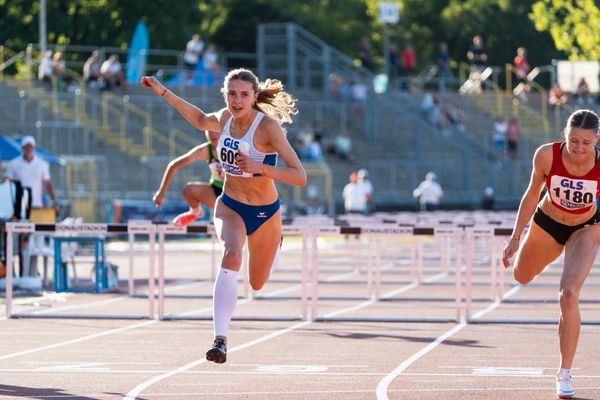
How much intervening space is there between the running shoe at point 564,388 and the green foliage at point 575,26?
46.7 metres

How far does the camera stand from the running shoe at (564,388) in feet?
30.9

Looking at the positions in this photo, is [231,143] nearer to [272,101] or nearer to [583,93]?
[272,101]

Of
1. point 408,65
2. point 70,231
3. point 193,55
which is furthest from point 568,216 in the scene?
point 408,65

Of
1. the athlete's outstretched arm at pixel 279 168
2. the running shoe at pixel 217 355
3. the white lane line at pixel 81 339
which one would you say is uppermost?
the athlete's outstretched arm at pixel 279 168

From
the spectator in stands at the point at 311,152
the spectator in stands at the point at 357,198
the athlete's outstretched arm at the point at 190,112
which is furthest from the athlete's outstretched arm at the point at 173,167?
the spectator in stands at the point at 311,152

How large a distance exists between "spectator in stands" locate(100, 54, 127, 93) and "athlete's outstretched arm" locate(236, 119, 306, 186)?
30551 millimetres

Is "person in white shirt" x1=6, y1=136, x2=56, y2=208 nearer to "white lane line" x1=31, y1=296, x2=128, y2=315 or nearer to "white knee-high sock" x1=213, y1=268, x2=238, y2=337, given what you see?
"white lane line" x1=31, y1=296, x2=128, y2=315

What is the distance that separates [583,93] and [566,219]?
3942 centimetres

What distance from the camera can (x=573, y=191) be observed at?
10.1 meters

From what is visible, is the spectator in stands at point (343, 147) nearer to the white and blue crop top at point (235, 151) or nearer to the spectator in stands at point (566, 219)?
the white and blue crop top at point (235, 151)

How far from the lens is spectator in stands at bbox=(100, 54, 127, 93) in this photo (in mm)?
40781

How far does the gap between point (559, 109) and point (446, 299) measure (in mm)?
29881

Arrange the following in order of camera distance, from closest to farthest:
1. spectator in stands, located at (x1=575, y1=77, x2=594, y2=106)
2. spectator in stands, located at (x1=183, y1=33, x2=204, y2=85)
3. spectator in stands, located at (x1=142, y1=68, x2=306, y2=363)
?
1. spectator in stands, located at (x1=142, y1=68, x2=306, y2=363)
2. spectator in stands, located at (x1=183, y1=33, x2=204, y2=85)
3. spectator in stands, located at (x1=575, y1=77, x2=594, y2=106)

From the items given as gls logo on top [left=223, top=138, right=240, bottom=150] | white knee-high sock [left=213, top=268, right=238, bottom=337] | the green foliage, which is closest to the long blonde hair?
gls logo on top [left=223, top=138, right=240, bottom=150]
